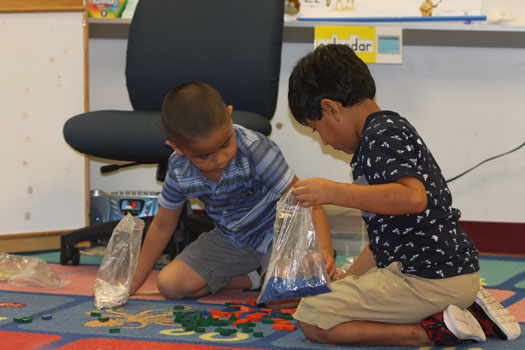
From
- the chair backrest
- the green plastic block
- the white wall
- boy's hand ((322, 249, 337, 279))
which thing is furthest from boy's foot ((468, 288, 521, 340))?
the white wall

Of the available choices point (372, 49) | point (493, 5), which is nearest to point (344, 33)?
point (372, 49)

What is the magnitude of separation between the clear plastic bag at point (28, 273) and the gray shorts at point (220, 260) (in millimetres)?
355

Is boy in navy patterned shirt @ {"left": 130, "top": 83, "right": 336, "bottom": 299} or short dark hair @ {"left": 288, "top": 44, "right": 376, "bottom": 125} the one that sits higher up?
short dark hair @ {"left": 288, "top": 44, "right": 376, "bottom": 125}

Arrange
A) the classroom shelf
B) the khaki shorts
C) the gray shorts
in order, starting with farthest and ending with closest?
the classroom shelf → the gray shorts → the khaki shorts

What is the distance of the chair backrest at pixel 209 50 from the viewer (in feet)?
6.86

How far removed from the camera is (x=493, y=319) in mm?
1272

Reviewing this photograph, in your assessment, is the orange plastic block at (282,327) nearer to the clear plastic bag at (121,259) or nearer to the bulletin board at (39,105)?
the clear plastic bag at (121,259)

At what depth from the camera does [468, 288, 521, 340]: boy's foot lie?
1262 mm

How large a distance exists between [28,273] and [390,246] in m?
1.05

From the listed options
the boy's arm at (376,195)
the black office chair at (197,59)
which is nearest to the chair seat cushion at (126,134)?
the black office chair at (197,59)

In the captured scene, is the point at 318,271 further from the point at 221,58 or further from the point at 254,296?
the point at 221,58

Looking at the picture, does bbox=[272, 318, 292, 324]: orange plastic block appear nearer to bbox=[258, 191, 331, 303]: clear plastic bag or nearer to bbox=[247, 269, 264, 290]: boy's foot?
bbox=[258, 191, 331, 303]: clear plastic bag

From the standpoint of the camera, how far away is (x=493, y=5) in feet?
7.93

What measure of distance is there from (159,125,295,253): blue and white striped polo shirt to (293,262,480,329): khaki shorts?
0.41 metres
